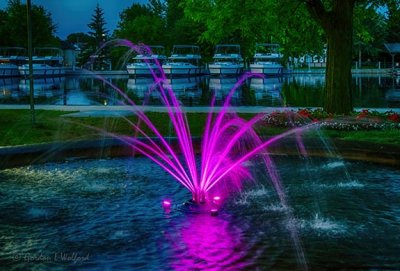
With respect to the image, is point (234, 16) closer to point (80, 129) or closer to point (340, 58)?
point (340, 58)

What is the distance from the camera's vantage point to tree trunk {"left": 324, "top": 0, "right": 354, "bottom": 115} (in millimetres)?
18484

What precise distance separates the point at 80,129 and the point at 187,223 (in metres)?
9.90

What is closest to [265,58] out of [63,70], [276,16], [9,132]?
[63,70]

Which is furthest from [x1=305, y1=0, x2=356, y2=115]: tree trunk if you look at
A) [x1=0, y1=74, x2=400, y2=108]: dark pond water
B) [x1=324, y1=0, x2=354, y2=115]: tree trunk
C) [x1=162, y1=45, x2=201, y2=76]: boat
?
[x1=162, y1=45, x2=201, y2=76]: boat

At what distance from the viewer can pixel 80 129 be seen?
17172 mm

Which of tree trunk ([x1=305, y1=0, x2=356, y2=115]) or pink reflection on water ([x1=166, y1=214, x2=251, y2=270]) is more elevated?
tree trunk ([x1=305, y1=0, x2=356, y2=115])

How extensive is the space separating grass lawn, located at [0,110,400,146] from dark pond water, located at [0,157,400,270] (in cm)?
336

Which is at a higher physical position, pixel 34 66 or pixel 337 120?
pixel 34 66

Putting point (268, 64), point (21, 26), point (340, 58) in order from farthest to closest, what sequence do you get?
point (21, 26), point (268, 64), point (340, 58)

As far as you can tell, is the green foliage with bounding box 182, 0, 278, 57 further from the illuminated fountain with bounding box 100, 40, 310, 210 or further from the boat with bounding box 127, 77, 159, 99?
the boat with bounding box 127, 77, 159, 99

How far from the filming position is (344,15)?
18406 millimetres

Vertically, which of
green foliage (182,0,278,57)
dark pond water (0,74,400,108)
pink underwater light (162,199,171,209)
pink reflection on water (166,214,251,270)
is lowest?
pink reflection on water (166,214,251,270)

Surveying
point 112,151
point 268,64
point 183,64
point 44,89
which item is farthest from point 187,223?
point 268,64

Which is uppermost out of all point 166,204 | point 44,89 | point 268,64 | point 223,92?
point 268,64
